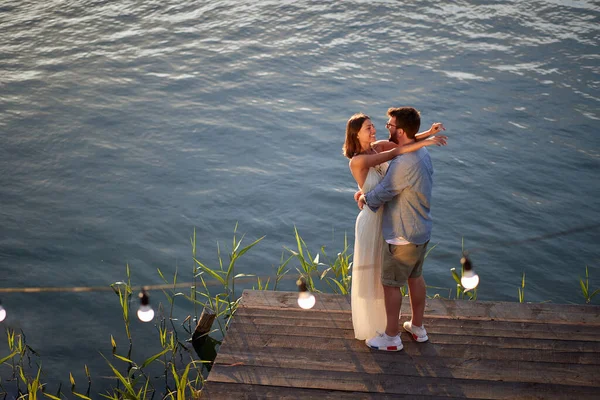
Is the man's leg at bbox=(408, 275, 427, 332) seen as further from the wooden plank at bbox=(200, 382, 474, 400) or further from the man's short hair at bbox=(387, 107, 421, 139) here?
the man's short hair at bbox=(387, 107, 421, 139)

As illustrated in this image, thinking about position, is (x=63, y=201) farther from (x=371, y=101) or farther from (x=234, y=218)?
(x=371, y=101)

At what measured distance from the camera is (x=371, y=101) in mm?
11617

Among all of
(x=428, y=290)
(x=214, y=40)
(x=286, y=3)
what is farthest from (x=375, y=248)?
(x=286, y=3)

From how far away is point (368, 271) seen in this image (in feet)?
15.8

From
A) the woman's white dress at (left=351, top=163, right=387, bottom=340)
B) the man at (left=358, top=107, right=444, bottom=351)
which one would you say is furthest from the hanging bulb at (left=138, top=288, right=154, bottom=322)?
the man at (left=358, top=107, right=444, bottom=351)

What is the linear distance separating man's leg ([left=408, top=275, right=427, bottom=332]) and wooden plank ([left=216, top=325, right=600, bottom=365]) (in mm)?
183

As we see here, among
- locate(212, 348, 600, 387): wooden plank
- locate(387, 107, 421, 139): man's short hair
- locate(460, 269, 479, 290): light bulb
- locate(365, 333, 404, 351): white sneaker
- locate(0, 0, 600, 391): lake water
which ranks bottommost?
locate(0, 0, 600, 391): lake water

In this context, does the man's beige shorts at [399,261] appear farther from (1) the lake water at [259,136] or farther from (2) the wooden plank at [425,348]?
(1) the lake water at [259,136]

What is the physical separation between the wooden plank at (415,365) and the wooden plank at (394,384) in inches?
1.7

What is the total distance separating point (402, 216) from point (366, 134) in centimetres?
54

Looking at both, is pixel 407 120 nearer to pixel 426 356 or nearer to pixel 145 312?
pixel 426 356

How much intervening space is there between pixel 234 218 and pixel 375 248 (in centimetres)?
428

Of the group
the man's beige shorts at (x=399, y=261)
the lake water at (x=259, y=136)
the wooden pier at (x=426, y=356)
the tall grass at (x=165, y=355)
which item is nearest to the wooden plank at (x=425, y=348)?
the wooden pier at (x=426, y=356)

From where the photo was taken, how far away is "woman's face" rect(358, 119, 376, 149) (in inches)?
178
